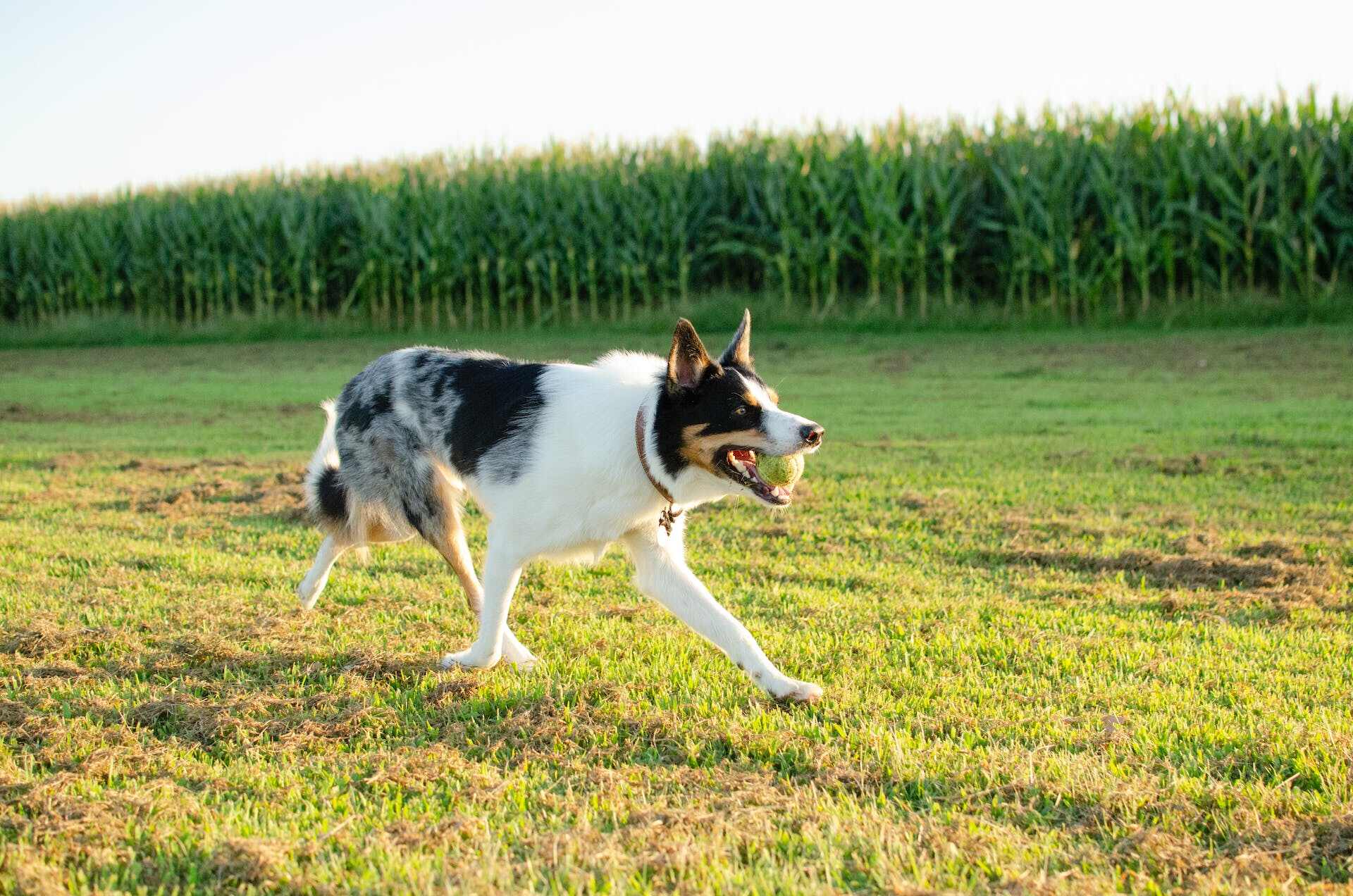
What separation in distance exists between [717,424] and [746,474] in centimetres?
20

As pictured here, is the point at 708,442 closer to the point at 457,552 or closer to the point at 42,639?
the point at 457,552

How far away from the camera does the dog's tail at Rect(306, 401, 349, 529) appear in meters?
5.55

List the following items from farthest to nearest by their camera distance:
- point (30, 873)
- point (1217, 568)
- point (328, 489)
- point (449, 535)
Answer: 1. point (1217, 568)
2. point (328, 489)
3. point (449, 535)
4. point (30, 873)

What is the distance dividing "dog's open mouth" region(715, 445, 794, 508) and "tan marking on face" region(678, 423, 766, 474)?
0.02 metres

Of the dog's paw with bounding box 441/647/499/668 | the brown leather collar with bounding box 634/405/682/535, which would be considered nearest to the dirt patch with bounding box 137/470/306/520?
the dog's paw with bounding box 441/647/499/668

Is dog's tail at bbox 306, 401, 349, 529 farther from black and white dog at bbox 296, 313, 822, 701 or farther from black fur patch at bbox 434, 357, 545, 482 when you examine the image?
black fur patch at bbox 434, 357, 545, 482

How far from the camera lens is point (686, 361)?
4215 millimetres

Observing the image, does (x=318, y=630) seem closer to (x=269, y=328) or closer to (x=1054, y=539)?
(x=1054, y=539)

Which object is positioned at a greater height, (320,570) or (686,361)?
(686,361)

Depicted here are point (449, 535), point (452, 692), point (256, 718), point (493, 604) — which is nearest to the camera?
point (256, 718)

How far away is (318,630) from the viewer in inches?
208

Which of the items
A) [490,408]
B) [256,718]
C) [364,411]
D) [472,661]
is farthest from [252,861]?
[364,411]

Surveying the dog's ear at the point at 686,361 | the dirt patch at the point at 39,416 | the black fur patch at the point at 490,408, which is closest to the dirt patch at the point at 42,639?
the black fur patch at the point at 490,408

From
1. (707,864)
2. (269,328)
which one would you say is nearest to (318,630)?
(707,864)
